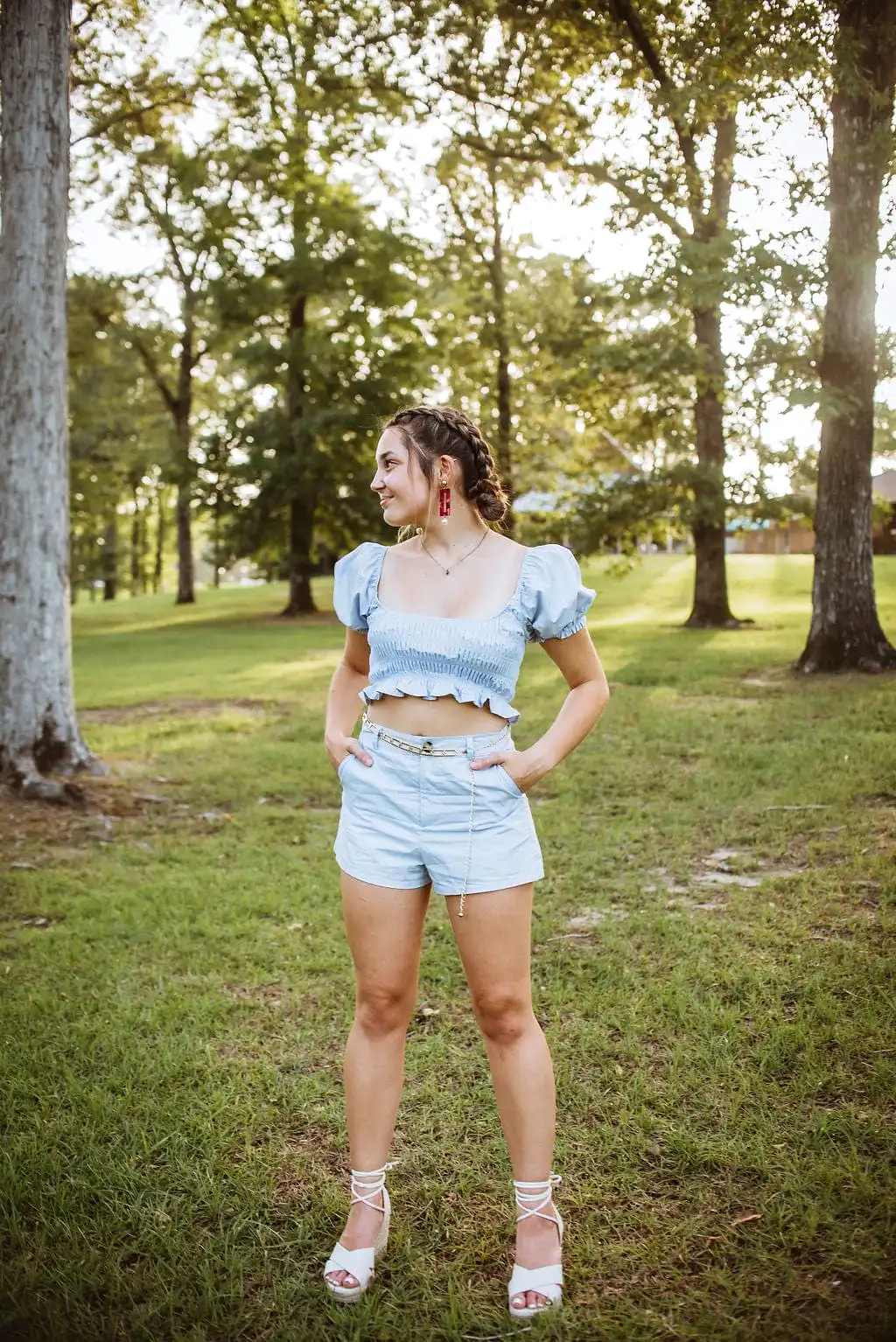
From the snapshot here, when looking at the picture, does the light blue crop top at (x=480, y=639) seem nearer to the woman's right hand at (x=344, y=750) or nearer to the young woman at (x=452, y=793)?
the young woman at (x=452, y=793)

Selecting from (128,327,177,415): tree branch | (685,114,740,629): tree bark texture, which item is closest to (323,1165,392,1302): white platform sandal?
(685,114,740,629): tree bark texture

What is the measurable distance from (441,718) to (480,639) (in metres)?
0.22

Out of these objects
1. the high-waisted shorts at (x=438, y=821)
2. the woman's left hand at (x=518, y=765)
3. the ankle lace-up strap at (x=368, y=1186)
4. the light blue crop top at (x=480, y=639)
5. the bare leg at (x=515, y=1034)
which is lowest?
the ankle lace-up strap at (x=368, y=1186)

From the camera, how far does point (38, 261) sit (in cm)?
752

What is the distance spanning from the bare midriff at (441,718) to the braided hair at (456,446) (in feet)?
1.84

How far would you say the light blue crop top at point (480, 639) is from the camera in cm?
264

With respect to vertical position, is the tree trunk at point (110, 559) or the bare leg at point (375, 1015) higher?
the tree trunk at point (110, 559)

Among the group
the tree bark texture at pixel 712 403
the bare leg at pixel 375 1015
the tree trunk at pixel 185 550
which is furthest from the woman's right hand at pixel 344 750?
the tree trunk at pixel 185 550

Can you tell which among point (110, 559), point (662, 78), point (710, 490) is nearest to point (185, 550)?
point (110, 559)

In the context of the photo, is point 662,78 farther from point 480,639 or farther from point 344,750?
point 344,750

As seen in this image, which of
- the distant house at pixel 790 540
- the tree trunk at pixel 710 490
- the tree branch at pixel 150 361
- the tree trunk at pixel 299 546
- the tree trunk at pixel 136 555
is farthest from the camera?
the tree trunk at pixel 136 555

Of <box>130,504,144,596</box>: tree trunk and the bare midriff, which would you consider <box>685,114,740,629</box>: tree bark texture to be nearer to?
the bare midriff

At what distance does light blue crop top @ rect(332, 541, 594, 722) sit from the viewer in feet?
8.66

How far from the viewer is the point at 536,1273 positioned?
8.59ft
